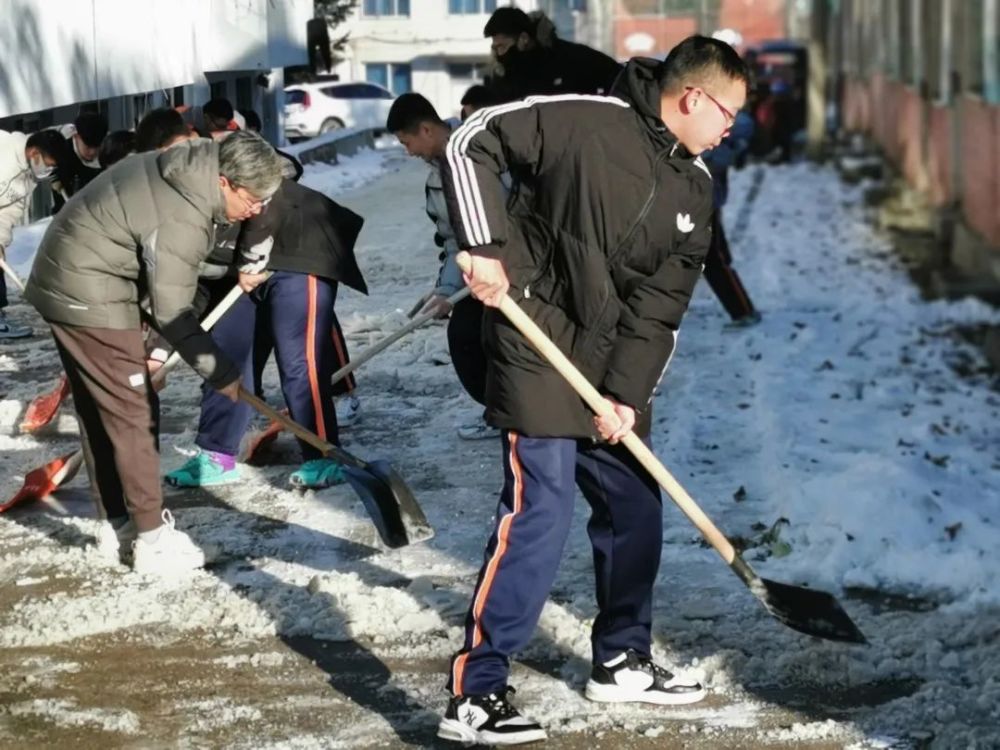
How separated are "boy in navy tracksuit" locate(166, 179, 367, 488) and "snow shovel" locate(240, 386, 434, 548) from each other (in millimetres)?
733

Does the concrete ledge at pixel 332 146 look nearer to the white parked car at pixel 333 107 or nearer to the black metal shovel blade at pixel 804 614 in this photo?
the white parked car at pixel 333 107

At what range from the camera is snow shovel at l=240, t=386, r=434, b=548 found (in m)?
5.58

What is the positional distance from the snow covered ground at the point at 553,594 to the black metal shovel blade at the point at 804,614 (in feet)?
0.50

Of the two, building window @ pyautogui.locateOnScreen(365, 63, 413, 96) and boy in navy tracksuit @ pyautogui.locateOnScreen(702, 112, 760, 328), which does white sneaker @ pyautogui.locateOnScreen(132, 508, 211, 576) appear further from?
building window @ pyautogui.locateOnScreen(365, 63, 413, 96)

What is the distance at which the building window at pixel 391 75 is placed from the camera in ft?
197

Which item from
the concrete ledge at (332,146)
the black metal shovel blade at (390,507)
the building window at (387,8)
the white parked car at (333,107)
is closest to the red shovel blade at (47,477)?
the black metal shovel blade at (390,507)

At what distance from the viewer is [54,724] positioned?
170 inches

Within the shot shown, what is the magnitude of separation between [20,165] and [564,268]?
15.0 ft

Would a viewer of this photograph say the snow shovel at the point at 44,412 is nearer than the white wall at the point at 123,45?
Yes

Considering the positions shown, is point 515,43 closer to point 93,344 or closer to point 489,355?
point 93,344

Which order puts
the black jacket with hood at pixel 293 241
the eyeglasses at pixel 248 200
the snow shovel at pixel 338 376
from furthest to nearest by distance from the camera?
the snow shovel at pixel 338 376 < the black jacket with hood at pixel 293 241 < the eyeglasses at pixel 248 200

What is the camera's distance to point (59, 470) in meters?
6.57

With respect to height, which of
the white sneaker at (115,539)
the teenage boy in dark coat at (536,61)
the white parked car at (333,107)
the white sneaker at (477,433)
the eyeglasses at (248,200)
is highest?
the teenage boy in dark coat at (536,61)

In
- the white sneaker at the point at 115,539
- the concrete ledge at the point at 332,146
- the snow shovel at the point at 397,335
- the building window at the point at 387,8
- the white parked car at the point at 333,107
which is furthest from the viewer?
the building window at the point at 387,8
